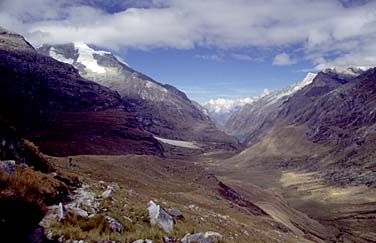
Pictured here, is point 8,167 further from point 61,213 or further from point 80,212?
point 80,212

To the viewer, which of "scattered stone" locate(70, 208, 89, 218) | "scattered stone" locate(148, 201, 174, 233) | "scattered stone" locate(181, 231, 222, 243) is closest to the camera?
"scattered stone" locate(70, 208, 89, 218)

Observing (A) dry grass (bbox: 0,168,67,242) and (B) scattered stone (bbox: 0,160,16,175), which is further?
(B) scattered stone (bbox: 0,160,16,175)

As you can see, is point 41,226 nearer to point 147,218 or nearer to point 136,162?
point 147,218

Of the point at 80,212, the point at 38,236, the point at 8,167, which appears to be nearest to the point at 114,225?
the point at 80,212

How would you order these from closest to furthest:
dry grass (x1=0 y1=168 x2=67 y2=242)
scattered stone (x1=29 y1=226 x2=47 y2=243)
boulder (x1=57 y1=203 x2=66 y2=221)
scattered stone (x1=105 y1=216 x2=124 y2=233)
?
1. dry grass (x1=0 y1=168 x2=67 y2=242)
2. scattered stone (x1=29 y1=226 x2=47 y2=243)
3. boulder (x1=57 y1=203 x2=66 y2=221)
4. scattered stone (x1=105 y1=216 x2=124 y2=233)

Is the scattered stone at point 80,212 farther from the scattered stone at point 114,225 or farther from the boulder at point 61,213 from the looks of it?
the scattered stone at point 114,225

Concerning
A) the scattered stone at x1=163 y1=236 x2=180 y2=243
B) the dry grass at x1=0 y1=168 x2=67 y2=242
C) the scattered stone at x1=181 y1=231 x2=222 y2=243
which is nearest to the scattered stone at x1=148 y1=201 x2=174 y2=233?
the scattered stone at x1=181 y1=231 x2=222 y2=243

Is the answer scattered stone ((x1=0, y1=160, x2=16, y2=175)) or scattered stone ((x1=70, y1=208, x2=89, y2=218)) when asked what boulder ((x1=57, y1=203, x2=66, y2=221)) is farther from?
scattered stone ((x1=0, y1=160, x2=16, y2=175))

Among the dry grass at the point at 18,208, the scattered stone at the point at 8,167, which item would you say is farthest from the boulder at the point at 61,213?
the scattered stone at the point at 8,167
